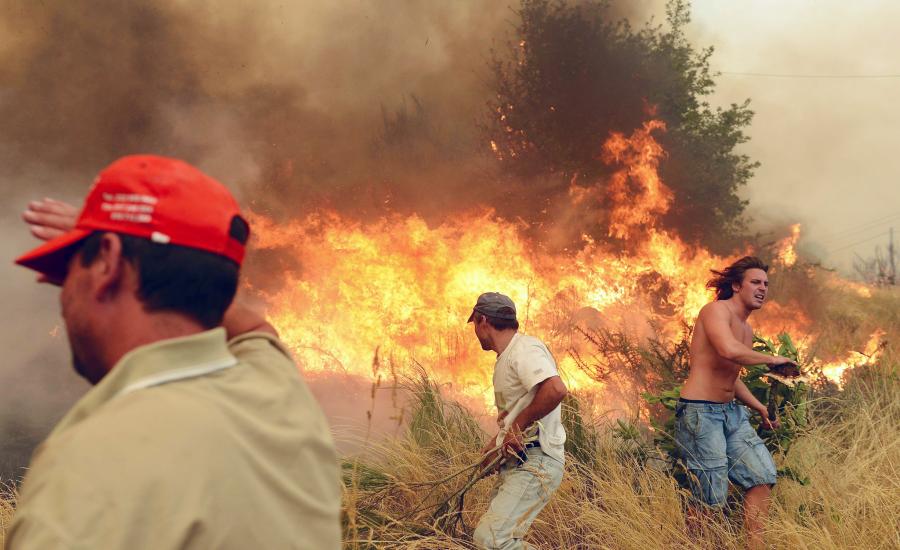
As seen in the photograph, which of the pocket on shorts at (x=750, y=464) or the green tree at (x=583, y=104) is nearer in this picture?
the pocket on shorts at (x=750, y=464)

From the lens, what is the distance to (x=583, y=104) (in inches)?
571

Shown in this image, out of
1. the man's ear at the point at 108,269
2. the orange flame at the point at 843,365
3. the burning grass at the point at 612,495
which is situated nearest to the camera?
the man's ear at the point at 108,269

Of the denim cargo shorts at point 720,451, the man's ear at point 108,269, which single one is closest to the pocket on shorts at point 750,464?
the denim cargo shorts at point 720,451

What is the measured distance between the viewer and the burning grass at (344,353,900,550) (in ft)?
13.2

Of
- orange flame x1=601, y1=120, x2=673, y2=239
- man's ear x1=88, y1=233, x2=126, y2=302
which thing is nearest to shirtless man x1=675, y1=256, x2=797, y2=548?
man's ear x1=88, y1=233, x2=126, y2=302

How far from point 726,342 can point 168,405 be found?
4.23 meters

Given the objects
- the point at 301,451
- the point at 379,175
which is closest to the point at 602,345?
the point at 379,175

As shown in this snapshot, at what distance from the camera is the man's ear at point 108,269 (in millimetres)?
1117

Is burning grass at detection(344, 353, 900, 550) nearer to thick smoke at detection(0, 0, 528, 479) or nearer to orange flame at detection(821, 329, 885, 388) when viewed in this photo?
orange flame at detection(821, 329, 885, 388)

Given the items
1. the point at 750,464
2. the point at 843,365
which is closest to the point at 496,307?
the point at 750,464

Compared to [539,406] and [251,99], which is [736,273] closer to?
[539,406]

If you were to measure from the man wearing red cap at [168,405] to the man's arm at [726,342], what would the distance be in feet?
12.5

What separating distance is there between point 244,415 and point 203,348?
12cm

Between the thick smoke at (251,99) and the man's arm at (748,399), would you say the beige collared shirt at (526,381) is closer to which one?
the man's arm at (748,399)
